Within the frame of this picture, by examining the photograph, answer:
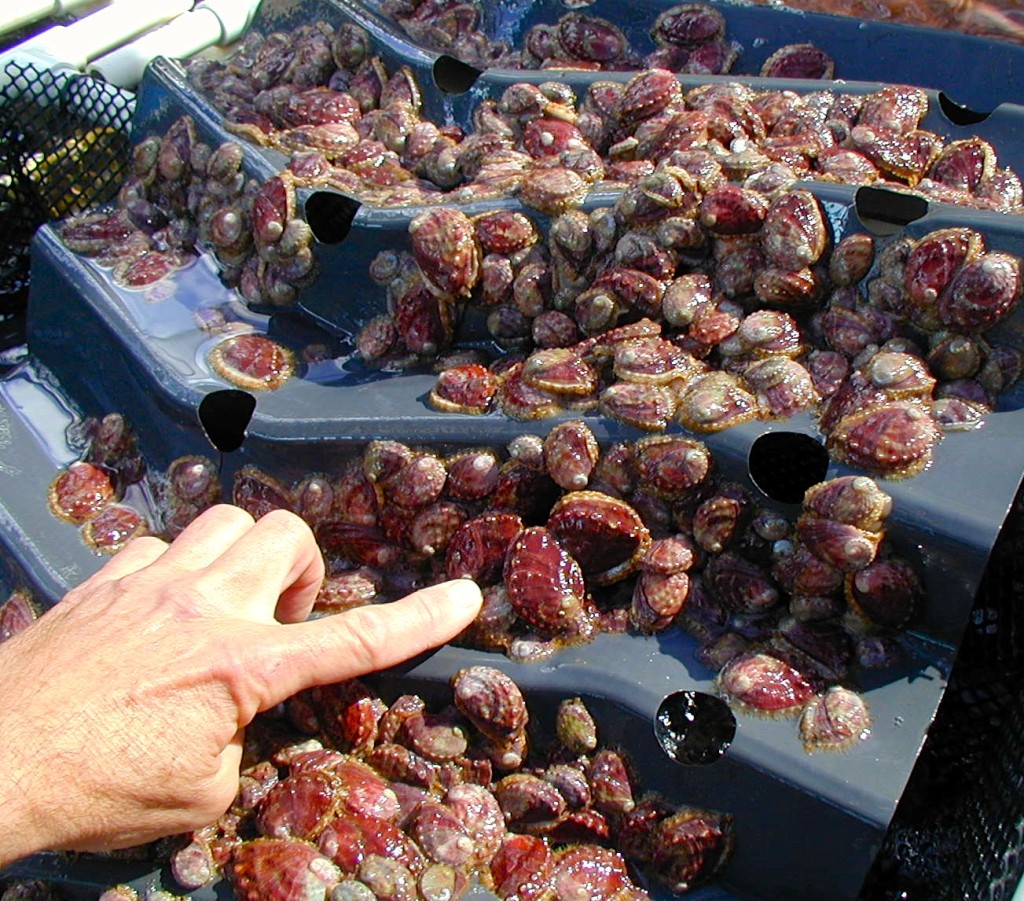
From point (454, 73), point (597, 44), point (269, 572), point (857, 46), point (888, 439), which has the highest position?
point (857, 46)

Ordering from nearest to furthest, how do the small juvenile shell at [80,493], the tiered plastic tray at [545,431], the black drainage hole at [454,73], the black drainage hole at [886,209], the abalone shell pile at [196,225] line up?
the tiered plastic tray at [545,431]
the black drainage hole at [886,209]
the small juvenile shell at [80,493]
the abalone shell pile at [196,225]
the black drainage hole at [454,73]

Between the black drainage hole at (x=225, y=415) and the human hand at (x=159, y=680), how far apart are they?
580 millimetres

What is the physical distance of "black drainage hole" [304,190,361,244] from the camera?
2668mm

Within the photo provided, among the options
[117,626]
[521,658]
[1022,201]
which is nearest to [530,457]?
[521,658]

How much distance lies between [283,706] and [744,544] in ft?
3.13

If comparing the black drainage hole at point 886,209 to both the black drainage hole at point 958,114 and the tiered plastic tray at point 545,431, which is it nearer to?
the tiered plastic tray at point 545,431

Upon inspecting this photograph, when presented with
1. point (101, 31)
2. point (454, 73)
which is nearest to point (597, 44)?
point (454, 73)

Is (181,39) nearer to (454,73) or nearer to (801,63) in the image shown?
(454,73)

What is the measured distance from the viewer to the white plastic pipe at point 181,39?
12.2 feet

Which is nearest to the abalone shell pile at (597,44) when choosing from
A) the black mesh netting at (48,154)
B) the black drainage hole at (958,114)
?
the black drainage hole at (958,114)

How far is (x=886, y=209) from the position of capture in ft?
6.84

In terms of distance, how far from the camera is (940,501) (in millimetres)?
1721

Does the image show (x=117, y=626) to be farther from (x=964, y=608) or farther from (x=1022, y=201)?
(x=1022, y=201)

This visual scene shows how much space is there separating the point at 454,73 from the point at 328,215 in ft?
2.68
